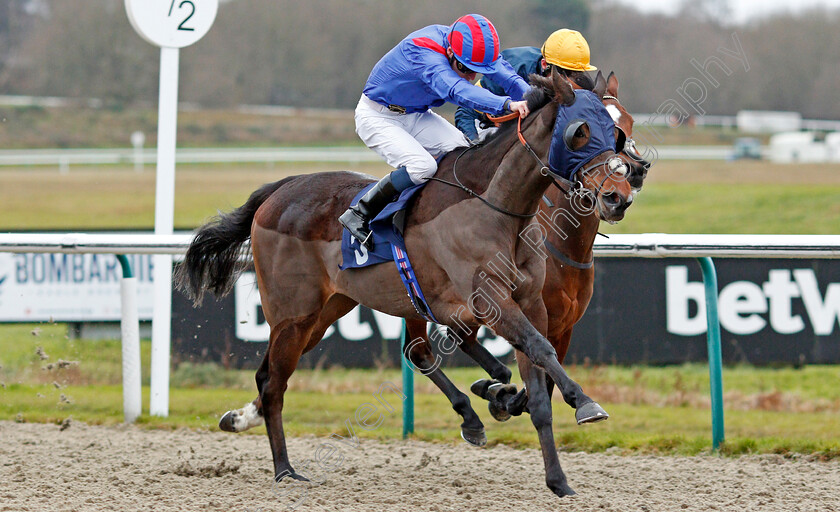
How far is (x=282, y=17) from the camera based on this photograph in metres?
31.8

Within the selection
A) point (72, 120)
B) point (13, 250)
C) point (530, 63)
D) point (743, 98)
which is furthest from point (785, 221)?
point (72, 120)

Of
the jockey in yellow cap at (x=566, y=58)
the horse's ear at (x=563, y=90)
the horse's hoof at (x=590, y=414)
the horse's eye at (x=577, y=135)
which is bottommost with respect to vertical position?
the horse's hoof at (x=590, y=414)

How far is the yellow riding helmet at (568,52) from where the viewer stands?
4117 millimetres

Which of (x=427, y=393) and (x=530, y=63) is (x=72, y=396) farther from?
(x=530, y=63)

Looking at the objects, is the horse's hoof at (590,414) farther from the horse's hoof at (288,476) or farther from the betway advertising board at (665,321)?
A: the betway advertising board at (665,321)

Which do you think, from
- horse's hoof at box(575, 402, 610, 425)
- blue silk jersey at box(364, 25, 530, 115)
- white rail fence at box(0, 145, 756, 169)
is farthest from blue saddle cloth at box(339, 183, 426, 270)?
white rail fence at box(0, 145, 756, 169)

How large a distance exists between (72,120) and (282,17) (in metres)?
8.66

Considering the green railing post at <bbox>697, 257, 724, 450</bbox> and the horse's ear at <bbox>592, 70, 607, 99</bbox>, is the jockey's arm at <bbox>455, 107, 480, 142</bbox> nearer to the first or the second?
the horse's ear at <bbox>592, 70, 607, 99</bbox>

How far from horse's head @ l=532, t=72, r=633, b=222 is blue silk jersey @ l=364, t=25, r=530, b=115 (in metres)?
0.31

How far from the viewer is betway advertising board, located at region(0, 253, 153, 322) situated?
6.99 metres

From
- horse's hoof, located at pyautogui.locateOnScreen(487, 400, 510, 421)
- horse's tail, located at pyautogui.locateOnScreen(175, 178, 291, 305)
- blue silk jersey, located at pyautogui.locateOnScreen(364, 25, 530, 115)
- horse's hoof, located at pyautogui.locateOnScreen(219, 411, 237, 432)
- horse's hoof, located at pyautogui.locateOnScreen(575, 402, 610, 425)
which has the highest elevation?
blue silk jersey, located at pyautogui.locateOnScreen(364, 25, 530, 115)

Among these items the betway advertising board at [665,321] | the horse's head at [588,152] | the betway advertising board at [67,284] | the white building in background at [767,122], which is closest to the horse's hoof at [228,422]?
the betway advertising board at [665,321]

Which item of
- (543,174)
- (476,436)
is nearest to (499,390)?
(476,436)

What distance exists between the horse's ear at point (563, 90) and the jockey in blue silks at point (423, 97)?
0.71 feet
